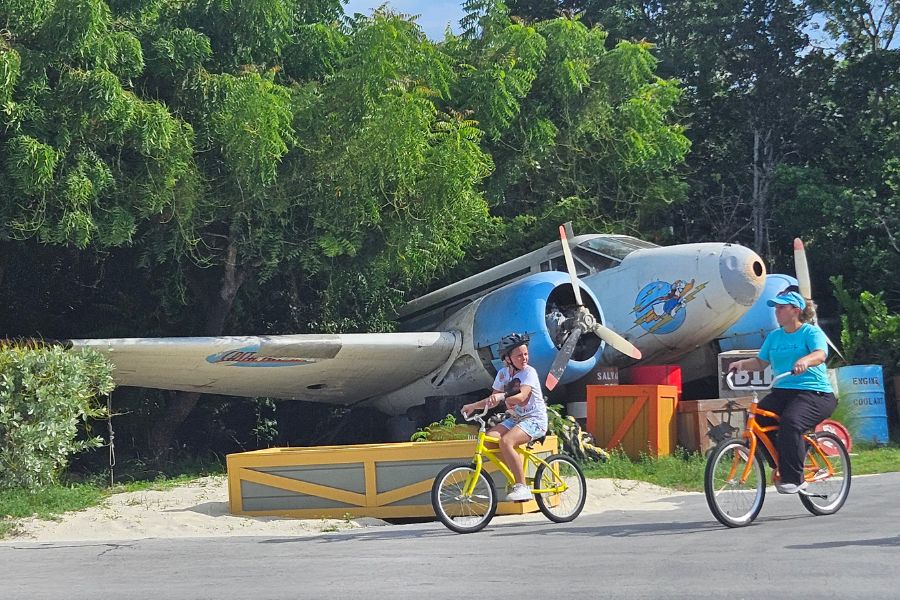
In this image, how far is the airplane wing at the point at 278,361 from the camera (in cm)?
1382

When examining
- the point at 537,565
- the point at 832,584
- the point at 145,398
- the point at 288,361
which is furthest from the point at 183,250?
the point at 832,584

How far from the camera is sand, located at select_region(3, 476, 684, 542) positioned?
914 centimetres

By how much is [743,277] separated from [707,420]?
199 centimetres

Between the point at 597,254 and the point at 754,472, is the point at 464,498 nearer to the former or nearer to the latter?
the point at 754,472

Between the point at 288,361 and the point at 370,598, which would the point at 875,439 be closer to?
the point at 288,361

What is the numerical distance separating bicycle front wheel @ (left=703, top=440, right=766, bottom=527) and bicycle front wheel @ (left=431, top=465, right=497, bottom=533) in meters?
1.79

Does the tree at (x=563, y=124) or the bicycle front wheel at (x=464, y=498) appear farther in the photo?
the tree at (x=563, y=124)

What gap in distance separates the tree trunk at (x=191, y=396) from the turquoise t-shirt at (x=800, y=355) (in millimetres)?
9573

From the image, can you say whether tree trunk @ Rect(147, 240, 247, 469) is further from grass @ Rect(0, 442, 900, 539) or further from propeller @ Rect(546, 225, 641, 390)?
propeller @ Rect(546, 225, 641, 390)

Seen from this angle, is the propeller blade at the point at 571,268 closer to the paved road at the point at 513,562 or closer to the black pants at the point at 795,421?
the paved road at the point at 513,562

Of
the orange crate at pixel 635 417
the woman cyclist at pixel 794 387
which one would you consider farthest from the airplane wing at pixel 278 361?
the woman cyclist at pixel 794 387

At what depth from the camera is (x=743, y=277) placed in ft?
46.3

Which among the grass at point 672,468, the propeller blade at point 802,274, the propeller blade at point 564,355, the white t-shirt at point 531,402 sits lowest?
the grass at point 672,468

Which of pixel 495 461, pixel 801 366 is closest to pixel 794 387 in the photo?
pixel 801 366
